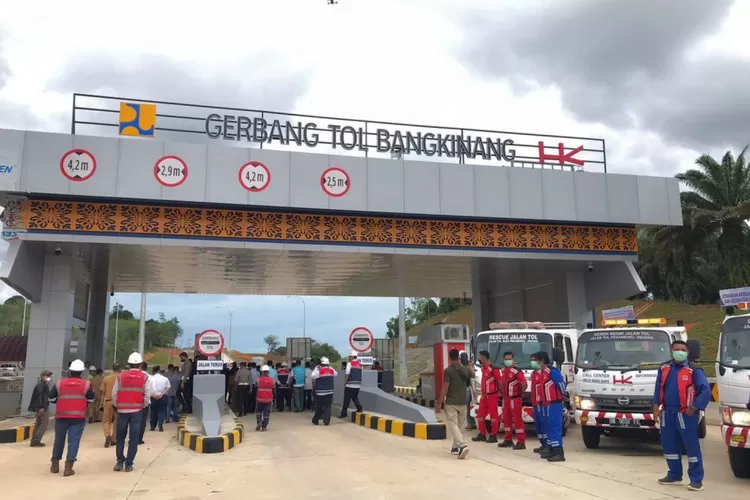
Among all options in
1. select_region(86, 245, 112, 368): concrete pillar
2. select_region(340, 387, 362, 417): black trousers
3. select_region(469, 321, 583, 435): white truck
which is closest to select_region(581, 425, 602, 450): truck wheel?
select_region(469, 321, 583, 435): white truck

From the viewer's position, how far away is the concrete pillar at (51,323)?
14.4 m

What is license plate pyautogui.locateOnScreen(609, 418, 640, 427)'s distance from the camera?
9375 millimetres

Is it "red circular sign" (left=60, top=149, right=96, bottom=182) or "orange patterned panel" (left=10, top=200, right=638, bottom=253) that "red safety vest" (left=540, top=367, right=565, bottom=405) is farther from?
"red circular sign" (left=60, top=149, right=96, bottom=182)

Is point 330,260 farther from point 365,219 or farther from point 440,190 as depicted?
point 440,190

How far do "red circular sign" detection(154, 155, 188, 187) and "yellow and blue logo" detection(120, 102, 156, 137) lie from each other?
1.18 m

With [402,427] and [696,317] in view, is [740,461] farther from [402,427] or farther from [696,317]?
[696,317]

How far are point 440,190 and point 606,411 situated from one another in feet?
23.6

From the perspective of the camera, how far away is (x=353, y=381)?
15.8m

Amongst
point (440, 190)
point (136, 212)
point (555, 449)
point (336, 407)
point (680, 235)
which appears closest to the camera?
point (555, 449)

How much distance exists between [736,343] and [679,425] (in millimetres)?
1425

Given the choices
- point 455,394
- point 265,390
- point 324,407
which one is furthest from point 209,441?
point 324,407

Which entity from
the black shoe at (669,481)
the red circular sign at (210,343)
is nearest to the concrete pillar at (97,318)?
the red circular sign at (210,343)

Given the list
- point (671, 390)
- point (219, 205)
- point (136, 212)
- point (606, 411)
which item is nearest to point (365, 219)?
point (219, 205)

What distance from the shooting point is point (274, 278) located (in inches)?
800
